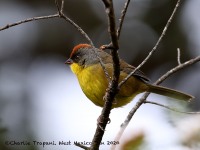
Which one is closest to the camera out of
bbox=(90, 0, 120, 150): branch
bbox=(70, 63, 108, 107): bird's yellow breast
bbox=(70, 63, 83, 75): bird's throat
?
bbox=(90, 0, 120, 150): branch

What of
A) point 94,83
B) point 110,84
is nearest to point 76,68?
point 94,83

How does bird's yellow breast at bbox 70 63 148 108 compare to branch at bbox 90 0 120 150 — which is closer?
branch at bbox 90 0 120 150

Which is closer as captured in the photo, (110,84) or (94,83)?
(110,84)

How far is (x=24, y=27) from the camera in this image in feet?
29.0

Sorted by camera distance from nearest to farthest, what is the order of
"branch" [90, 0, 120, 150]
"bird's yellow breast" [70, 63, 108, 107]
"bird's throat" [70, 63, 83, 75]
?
"branch" [90, 0, 120, 150] < "bird's yellow breast" [70, 63, 108, 107] < "bird's throat" [70, 63, 83, 75]

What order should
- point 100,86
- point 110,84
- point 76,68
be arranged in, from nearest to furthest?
point 110,84, point 100,86, point 76,68

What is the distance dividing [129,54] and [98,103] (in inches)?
132

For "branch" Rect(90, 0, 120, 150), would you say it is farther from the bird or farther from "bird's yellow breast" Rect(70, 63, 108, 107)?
"bird's yellow breast" Rect(70, 63, 108, 107)

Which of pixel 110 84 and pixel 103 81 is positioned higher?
pixel 110 84

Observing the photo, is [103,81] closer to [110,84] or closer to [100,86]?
[100,86]

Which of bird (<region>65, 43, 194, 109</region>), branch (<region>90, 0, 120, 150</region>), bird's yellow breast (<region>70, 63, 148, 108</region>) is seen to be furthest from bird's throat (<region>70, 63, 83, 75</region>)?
branch (<region>90, 0, 120, 150</region>)

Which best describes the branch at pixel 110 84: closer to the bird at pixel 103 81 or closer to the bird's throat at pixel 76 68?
the bird at pixel 103 81

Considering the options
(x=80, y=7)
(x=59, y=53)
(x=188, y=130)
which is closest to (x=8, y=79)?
(x=59, y=53)

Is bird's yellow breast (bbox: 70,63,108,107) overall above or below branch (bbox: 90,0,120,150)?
below
